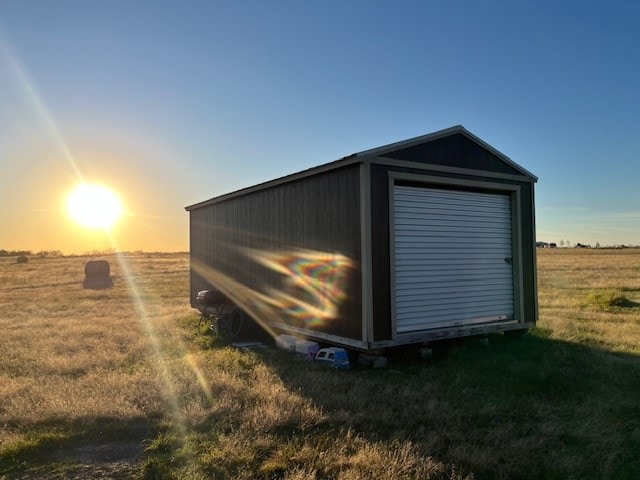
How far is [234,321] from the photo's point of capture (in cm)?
1095

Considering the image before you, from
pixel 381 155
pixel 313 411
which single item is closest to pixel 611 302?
pixel 381 155

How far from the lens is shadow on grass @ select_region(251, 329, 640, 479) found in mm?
4434

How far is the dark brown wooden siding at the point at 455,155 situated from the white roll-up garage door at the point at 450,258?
0.53 metres

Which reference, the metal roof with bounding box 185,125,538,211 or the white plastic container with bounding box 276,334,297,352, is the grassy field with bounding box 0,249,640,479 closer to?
the white plastic container with bounding box 276,334,297,352

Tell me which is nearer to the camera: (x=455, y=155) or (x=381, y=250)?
(x=381, y=250)

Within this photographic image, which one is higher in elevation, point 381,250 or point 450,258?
point 381,250

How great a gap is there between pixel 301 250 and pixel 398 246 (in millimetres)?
2014

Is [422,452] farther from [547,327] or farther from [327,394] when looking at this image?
[547,327]

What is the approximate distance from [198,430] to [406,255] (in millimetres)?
4880

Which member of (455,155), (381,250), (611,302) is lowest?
(611,302)

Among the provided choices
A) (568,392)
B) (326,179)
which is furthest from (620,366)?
(326,179)

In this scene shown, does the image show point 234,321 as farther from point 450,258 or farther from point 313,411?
point 313,411

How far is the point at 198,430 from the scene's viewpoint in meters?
5.06

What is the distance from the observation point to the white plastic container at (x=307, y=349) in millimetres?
8659
